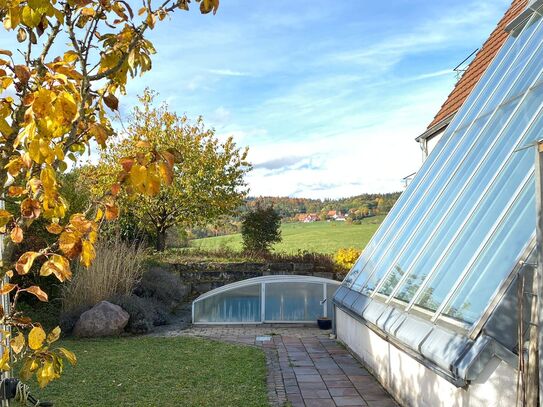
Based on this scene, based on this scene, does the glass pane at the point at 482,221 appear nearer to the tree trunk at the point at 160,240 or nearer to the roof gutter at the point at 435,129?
the roof gutter at the point at 435,129

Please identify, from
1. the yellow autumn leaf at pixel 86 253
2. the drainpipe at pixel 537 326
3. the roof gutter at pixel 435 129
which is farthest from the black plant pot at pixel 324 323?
the yellow autumn leaf at pixel 86 253

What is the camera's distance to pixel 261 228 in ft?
67.4

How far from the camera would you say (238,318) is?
12227 millimetres

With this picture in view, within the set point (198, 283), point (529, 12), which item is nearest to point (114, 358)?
point (529, 12)

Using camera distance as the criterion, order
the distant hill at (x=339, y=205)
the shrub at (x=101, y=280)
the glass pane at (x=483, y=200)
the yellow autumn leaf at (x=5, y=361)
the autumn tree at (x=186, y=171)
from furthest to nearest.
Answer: the distant hill at (x=339, y=205) < the autumn tree at (x=186, y=171) < the shrub at (x=101, y=280) < the glass pane at (x=483, y=200) < the yellow autumn leaf at (x=5, y=361)

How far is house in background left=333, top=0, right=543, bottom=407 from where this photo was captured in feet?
11.5

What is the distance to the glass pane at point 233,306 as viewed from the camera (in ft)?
40.1

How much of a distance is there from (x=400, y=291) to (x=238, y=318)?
6.87 metres

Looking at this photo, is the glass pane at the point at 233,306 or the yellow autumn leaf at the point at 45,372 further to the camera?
the glass pane at the point at 233,306

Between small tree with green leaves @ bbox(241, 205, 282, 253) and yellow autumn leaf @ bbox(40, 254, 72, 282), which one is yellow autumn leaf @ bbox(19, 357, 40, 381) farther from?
small tree with green leaves @ bbox(241, 205, 282, 253)

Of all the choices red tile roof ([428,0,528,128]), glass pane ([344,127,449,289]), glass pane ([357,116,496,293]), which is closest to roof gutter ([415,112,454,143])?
red tile roof ([428,0,528,128])

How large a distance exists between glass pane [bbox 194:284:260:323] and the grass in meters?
2.65

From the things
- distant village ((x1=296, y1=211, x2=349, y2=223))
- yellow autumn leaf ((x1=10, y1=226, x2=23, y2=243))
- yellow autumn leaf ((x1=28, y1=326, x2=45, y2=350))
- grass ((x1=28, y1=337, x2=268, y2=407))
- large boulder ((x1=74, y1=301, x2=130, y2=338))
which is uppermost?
distant village ((x1=296, y1=211, x2=349, y2=223))

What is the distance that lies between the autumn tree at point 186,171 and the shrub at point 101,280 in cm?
759
